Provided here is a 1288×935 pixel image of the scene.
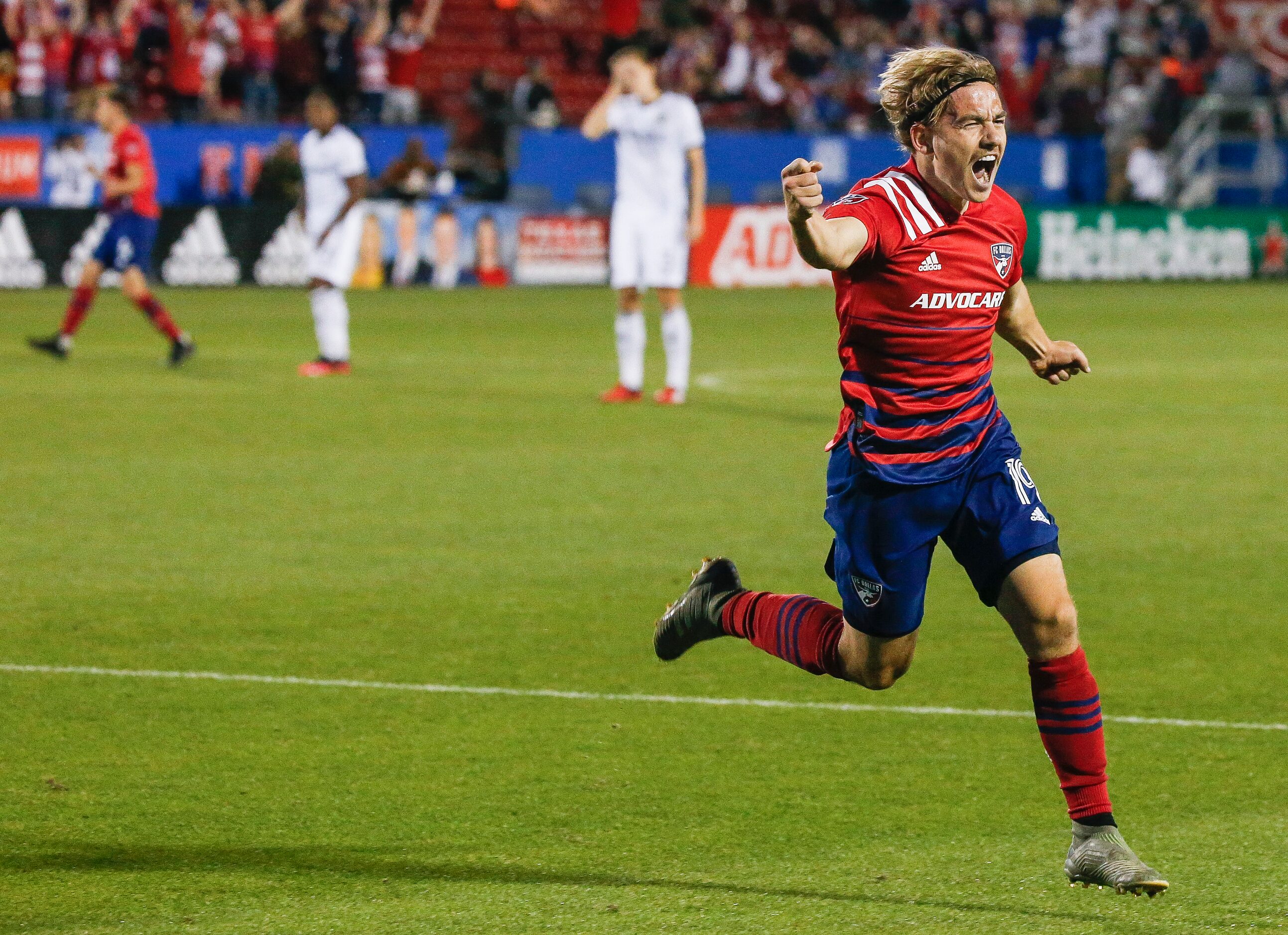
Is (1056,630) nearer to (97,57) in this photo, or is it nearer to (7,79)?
(7,79)

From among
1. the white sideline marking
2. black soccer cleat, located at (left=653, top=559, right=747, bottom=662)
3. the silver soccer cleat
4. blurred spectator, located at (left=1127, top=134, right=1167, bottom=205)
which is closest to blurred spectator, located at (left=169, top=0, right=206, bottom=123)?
blurred spectator, located at (left=1127, top=134, right=1167, bottom=205)

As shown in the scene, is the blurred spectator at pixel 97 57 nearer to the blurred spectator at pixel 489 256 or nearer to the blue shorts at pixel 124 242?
the blurred spectator at pixel 489 256

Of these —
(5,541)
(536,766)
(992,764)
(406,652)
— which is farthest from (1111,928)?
(5,541)

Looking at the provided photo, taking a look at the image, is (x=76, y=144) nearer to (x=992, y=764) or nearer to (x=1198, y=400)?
(x=1198, y=400)

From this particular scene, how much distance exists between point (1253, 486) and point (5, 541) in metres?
6.79

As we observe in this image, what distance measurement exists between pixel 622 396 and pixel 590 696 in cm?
878

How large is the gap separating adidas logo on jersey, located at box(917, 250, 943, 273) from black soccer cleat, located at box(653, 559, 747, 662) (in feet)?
4.20

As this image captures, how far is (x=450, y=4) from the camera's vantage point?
111 ft

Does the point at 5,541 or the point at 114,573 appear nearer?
the point at 114,573

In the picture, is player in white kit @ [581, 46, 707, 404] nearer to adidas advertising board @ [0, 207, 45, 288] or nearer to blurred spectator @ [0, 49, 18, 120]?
adidas advertising board @ [0, 207, 45, 288]

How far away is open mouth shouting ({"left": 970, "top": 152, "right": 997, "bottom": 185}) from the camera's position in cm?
482

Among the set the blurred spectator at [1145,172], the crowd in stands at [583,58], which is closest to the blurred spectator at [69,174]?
the crowd in stands at [583,58]

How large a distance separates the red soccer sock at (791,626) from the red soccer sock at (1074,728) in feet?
2.11

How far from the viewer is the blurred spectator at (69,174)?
2620 cm
